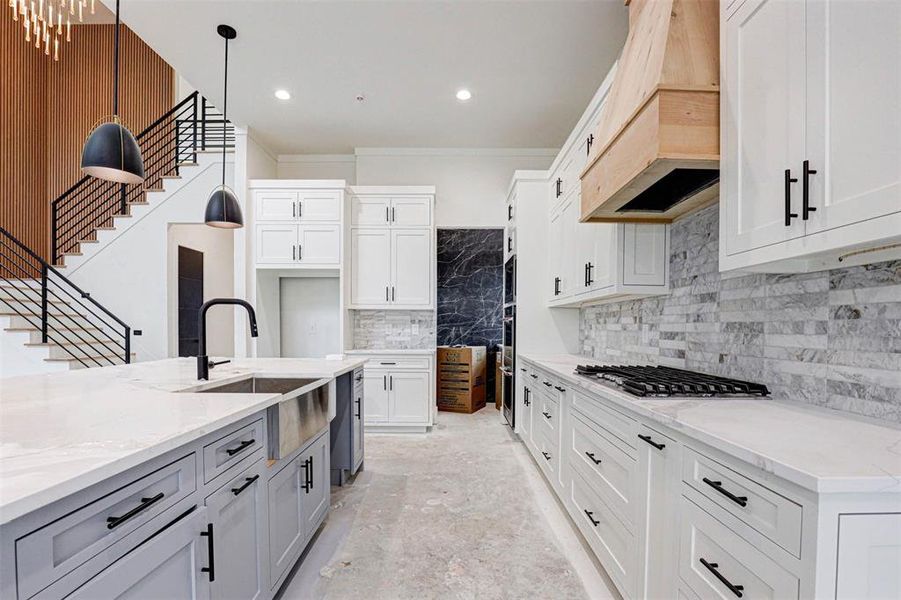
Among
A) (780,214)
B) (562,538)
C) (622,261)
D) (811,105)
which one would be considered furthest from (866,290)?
A: (562,538)

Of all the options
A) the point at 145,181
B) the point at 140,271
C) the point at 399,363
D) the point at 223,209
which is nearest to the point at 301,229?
the point at 223,209

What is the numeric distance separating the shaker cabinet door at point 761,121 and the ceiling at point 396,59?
1698mm

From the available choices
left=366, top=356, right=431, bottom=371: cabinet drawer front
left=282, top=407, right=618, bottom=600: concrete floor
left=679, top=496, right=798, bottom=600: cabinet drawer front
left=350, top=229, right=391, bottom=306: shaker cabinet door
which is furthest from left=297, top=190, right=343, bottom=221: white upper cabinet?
left=679, top=496, right=798, bottom=600: cabinet drawer front

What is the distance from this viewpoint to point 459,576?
6.54 feet

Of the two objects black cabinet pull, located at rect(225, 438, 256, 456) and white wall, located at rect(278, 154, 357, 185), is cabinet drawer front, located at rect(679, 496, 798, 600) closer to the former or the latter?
black cabinet pull, located at rect(225, 438, 256, 456)

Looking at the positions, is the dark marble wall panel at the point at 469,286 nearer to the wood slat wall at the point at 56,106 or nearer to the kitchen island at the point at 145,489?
the kitchen island at the point at 145,489

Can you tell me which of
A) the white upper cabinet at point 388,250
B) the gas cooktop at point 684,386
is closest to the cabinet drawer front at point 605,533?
the gas cooktop at point 684,386

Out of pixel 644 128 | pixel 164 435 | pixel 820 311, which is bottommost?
pixel 164 435

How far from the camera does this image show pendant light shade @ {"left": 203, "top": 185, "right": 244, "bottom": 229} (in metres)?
3.12

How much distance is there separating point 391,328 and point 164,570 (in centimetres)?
404

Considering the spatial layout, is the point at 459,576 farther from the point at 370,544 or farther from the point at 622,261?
the point at 622,261

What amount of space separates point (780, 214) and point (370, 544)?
234cm

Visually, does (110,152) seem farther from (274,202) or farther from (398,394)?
(398,394)

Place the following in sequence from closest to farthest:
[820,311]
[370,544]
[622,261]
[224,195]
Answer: [820,311] → [370,544] → [622,261] → [224,195]
